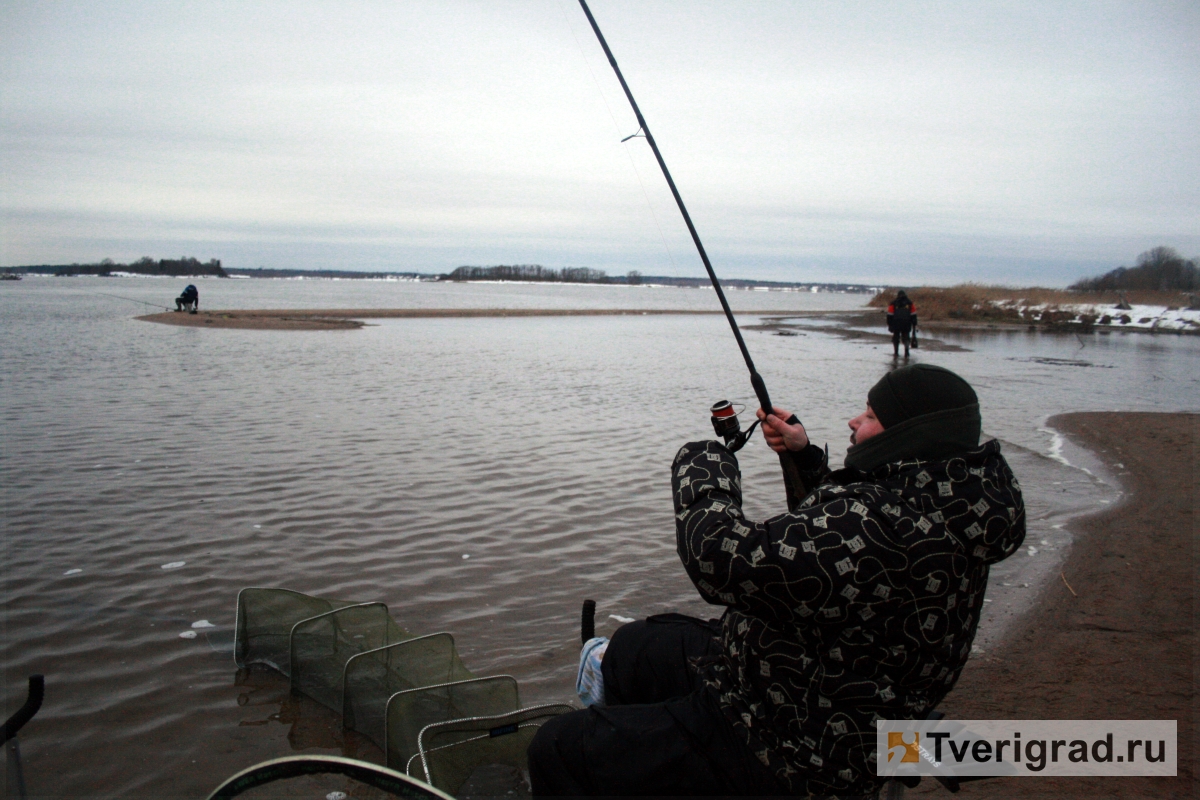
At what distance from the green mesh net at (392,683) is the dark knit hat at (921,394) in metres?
1.70

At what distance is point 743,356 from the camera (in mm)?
3504

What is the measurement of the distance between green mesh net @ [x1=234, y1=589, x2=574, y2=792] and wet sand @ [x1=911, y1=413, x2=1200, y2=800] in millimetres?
1842

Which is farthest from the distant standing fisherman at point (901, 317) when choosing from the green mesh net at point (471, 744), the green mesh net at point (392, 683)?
the green mesh net at point (471, 744)

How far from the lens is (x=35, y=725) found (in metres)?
3.88

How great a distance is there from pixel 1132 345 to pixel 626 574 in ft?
107

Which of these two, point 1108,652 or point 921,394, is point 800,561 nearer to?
point 921,394

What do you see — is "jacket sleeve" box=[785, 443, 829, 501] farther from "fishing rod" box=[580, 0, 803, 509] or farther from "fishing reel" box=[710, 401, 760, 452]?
"fishing reel" box=[710, 401, 760, 452]

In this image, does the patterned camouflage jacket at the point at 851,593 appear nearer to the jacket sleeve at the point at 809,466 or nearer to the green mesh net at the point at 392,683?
the jacket sleeve at the point at 809,466

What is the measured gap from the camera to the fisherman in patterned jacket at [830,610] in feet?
6.42

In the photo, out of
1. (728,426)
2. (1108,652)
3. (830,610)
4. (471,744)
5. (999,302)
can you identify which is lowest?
(1108,652)

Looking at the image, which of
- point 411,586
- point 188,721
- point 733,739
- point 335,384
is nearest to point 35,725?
point 188,721

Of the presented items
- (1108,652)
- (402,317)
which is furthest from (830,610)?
(402,317)

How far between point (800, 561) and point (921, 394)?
0.55 metres

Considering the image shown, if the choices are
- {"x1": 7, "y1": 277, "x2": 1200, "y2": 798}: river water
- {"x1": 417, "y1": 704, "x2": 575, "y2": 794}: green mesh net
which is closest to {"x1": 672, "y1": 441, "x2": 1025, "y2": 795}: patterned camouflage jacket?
{"x1": 417, "y1": 704, "x2": 575, "y2": 794}: green mesh net
